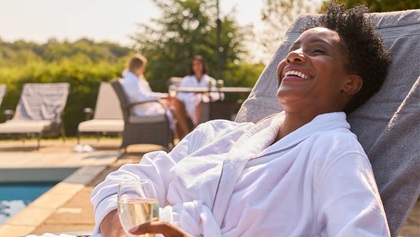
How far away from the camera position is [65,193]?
5656 millimetres

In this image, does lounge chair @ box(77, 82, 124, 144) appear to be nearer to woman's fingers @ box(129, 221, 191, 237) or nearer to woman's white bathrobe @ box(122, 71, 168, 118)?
woman's white bathrobe @ box(122, 71, 168, 118)

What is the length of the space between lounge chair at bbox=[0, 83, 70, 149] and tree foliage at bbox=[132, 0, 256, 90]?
7.77 metres

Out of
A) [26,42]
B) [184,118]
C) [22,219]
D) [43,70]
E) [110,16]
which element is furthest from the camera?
[26,42]

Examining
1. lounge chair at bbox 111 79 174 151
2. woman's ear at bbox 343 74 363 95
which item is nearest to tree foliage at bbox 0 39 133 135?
lounge chair at bbox 111 79 174 151

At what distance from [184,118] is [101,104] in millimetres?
Result: 1461

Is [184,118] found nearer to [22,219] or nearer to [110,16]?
[22,219]

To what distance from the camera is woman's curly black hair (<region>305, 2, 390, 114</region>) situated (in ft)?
6.59

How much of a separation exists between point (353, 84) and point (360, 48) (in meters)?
0.10

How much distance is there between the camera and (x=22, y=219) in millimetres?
4516

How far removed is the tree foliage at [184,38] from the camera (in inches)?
781

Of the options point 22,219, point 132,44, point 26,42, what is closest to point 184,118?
point 22,219

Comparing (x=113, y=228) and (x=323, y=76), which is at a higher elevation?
(x=323, y=76)

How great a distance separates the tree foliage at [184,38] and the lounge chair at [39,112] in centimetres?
777

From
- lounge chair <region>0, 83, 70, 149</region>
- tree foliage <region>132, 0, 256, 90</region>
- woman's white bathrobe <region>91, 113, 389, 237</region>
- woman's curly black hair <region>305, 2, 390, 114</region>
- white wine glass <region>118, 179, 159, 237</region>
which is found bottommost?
tree foliage <region>132, 0, 256, 90</region>
